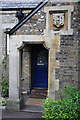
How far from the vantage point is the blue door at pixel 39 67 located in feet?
25.7

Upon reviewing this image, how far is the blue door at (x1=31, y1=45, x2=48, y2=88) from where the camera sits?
7.85 metres

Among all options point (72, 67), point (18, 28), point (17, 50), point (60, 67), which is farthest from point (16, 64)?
point (72, 67)

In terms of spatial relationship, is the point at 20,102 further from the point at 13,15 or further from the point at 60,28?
the point at 13,15

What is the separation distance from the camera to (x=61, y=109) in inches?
142

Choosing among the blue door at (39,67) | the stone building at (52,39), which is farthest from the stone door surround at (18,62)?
the blue door at (39,67)

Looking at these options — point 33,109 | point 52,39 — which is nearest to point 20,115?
point 33,109

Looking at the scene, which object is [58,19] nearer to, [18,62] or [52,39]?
[52,39]

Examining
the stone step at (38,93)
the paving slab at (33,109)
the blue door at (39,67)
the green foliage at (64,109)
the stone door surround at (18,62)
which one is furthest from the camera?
the blue door at (39,67)

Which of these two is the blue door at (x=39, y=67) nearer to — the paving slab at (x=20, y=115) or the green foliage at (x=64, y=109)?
the paving slab at (x=20, y=115)

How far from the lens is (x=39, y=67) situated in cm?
789

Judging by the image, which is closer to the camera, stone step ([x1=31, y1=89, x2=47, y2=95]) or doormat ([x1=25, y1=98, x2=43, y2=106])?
doormat ([x1=25, y1=98, x2=43, y2=106])

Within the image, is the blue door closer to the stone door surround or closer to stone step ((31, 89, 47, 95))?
stone step ((31, 89, 47, 95))

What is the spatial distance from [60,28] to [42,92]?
428cm

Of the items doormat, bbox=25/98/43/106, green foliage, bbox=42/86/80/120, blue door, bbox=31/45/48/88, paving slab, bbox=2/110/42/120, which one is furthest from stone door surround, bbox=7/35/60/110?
blue door, bbox=31/45/48/88
